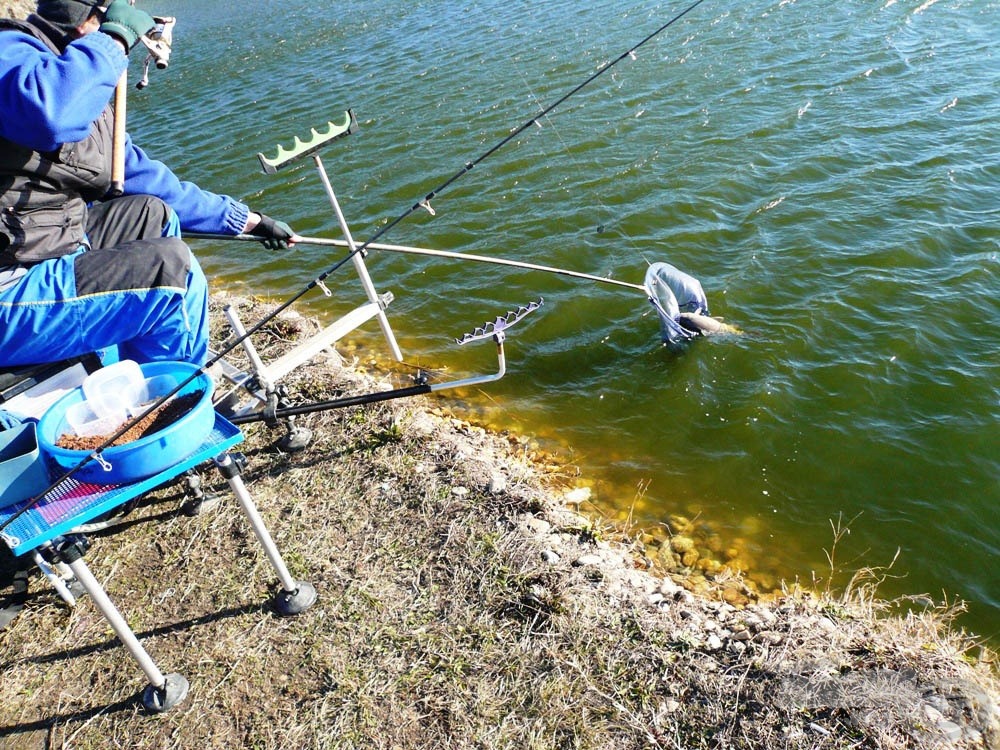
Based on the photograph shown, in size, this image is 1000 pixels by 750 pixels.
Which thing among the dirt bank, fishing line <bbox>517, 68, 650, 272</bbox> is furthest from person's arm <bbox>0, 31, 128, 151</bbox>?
the dirt bank

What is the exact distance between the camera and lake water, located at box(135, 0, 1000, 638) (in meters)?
5.11

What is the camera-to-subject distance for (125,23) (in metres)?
3.41

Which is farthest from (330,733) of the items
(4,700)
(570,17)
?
(570,17)

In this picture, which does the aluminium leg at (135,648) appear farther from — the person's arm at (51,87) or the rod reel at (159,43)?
the rod reel at (159,43)

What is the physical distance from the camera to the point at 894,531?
4.73 meters

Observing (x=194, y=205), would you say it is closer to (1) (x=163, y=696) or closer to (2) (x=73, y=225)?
(2) (x=73, y=225)

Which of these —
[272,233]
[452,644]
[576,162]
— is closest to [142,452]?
[452,644]

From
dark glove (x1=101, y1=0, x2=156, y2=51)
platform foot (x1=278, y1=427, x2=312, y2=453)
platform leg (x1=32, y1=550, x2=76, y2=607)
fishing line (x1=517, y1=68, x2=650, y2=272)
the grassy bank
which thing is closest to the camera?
the grassy bank

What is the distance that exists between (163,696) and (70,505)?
99 cm

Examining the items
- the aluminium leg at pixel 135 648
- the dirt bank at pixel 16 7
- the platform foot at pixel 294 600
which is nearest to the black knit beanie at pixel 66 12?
the aluminium leg at pixel 135 648

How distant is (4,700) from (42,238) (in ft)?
6.92

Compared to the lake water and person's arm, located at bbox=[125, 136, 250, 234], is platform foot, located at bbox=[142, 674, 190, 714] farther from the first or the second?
the lake water

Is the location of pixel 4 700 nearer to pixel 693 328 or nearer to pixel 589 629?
pixel 589 629

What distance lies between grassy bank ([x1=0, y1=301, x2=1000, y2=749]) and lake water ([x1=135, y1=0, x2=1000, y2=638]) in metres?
1.03
